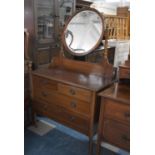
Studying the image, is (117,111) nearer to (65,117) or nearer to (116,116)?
(116,116)

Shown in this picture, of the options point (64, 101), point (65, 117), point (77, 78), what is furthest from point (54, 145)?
point (77, 78)

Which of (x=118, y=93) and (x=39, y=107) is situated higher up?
(x=118, y=93)

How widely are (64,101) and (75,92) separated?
0.18 m

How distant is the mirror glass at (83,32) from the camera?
69.2 inches

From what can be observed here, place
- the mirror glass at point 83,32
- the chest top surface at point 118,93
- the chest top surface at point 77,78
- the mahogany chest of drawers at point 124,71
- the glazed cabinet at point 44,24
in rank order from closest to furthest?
1. the chest top surface at point 118,93
2. the mahogany chest of drawers at point 124,71
3. the chest top surface at point 77,78
4. the mirror glass at point 83,32
5. the glazed cabinet at point 44,24

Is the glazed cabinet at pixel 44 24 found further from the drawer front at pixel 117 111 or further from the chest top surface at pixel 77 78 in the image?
the drawer front at pixel 117 111

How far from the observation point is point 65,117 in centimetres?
176

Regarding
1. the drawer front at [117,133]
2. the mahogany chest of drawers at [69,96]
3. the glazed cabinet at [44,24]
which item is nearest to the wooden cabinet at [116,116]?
the drawer front at [117,133]

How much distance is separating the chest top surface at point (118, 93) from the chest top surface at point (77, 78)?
8 centimetres
